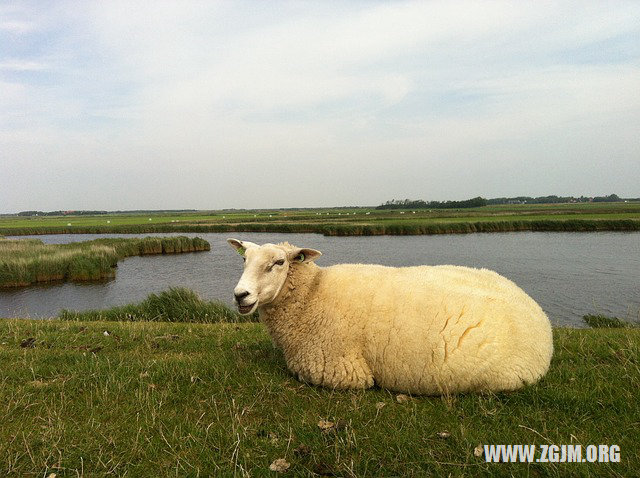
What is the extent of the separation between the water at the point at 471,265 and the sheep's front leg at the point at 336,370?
12345 millimetres

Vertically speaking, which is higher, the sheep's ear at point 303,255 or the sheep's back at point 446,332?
the sheep's ear at point 303,255

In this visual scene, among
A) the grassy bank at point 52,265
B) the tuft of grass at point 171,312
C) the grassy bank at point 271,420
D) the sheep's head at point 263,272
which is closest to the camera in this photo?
the grassy bank at point 271,420

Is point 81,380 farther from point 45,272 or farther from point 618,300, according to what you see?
point 45,272

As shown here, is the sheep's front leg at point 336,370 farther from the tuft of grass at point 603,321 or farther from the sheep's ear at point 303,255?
the tuft of grass at point 603,321

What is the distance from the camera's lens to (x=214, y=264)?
3334cm

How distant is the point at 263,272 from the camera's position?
4668 millimetres

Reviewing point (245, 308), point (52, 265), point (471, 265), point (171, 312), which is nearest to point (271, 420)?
point (245, 308)

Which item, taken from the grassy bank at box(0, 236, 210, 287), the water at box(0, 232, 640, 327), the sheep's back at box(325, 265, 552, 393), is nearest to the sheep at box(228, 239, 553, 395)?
the sheep's back at box(325, 265, 552, 393)

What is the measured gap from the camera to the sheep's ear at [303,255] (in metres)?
5.03

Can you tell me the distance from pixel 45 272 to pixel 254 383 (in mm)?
30264

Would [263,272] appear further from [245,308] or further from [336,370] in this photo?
[336,370]

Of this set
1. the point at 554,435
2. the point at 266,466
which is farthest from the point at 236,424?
the point at 554,435

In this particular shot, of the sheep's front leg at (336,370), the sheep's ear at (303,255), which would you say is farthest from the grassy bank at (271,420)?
the sheep's ear at (303,255)

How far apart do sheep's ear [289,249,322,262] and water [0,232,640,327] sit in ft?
39.4
